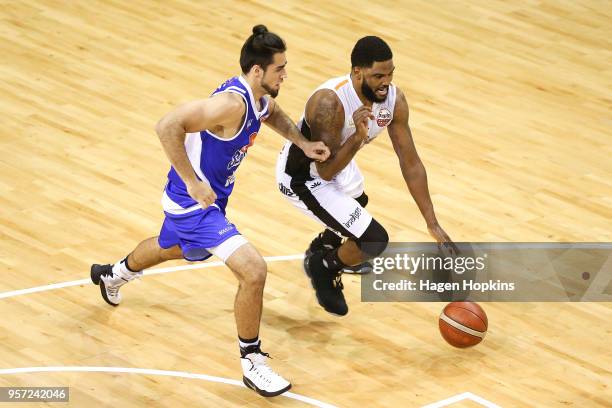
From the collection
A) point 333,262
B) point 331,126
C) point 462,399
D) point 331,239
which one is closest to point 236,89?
point 331,126

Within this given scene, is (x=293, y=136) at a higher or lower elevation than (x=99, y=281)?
higher

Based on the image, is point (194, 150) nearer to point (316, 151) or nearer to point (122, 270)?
point (316, 151)

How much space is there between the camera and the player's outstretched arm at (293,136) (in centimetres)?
675

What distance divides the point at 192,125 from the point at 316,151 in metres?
0.96

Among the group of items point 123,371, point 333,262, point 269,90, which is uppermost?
point 269,90

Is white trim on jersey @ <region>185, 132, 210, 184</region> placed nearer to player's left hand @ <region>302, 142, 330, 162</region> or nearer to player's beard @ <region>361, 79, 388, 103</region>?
player's left hand @ <region>302, 142, 330, 162</region>

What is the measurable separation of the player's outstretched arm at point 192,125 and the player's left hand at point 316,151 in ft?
2.15

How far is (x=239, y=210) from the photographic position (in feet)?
27.8

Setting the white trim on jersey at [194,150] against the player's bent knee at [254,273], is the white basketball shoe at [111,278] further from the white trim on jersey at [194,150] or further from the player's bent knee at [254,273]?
the player's bent knee at [254,273]

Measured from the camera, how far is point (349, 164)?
733 centimetres

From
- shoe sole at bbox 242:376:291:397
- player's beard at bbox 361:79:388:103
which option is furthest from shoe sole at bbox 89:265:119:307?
player's beard at bbox 361:79:388:103

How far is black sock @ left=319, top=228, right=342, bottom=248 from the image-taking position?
24.9 feet

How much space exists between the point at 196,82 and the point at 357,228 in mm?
3875

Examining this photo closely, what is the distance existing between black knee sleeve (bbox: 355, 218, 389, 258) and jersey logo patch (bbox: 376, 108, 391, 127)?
612 mm
